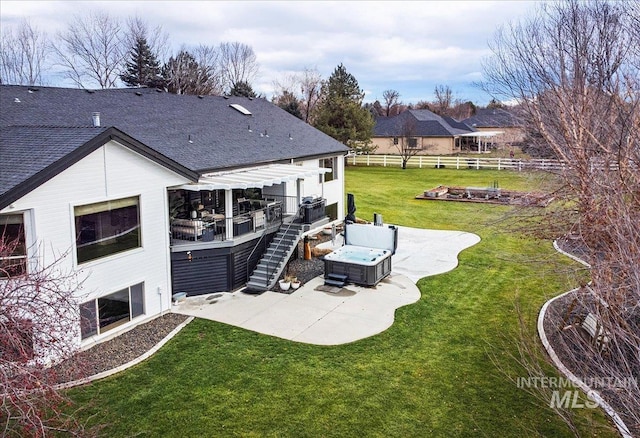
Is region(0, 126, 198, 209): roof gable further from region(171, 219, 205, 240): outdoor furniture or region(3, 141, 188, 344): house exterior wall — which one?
region(171, 219, 205, 240): outdoor furniture

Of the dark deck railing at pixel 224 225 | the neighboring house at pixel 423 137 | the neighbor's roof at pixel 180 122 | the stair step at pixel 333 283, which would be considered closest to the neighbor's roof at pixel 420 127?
the neighboring house at pixel 423 137

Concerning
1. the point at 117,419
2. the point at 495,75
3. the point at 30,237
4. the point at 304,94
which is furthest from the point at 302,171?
the point at 304,94

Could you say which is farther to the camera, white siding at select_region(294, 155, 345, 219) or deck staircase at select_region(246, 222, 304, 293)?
white siding at select_region(294, 155, 345, 219)

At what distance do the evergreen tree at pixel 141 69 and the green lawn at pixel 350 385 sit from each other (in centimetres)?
4334

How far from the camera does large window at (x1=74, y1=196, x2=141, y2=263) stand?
520 inches

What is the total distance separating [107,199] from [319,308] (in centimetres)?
706

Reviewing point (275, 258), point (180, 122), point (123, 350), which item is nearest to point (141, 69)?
point (180, 122)

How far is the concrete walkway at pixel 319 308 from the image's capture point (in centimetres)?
1458

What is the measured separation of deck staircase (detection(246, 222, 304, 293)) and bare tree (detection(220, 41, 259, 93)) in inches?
2158

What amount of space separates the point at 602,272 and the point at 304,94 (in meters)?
71.4

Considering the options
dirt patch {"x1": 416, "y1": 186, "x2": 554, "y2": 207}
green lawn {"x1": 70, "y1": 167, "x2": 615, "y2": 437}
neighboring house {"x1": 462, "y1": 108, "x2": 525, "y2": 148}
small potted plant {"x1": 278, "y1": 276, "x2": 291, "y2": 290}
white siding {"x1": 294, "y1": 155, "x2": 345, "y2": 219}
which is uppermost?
neighboring house {"x1": 462, "y1": 108, "x2": 525, "y2": 148}

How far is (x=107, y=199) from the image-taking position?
45.0 ft

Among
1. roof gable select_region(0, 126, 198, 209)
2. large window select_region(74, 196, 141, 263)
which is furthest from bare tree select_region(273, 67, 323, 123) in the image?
roof gable select_region(0, 126, 198, 209)

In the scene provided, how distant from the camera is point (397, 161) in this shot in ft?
182
